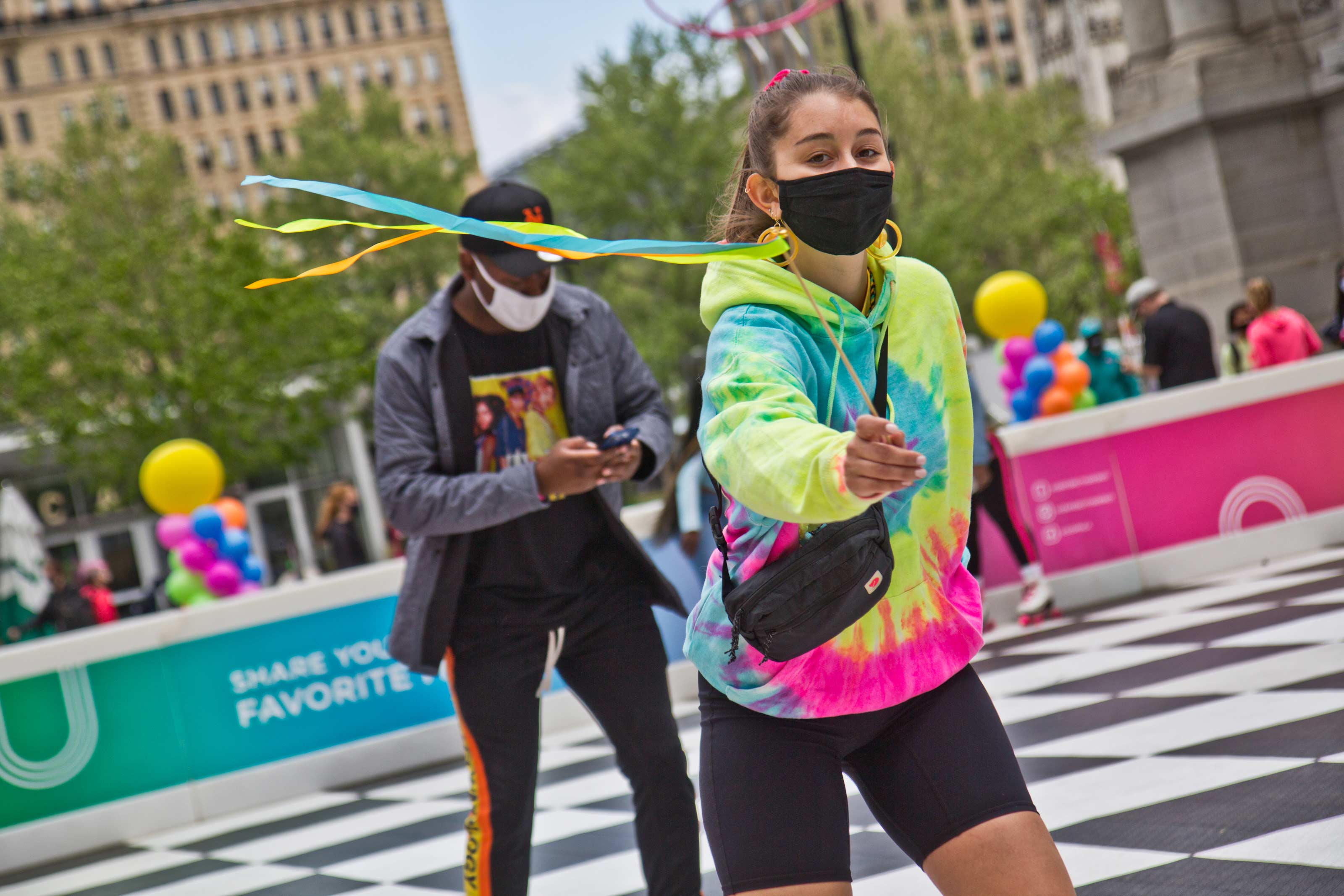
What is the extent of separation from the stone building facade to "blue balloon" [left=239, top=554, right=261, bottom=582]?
206ft

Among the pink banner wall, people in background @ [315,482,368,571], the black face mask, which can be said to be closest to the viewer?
the black face mask

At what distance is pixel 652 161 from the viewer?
36.7 metres

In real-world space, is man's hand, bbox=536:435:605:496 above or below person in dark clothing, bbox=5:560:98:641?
above

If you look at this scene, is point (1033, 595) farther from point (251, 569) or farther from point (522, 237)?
point (522, 237)

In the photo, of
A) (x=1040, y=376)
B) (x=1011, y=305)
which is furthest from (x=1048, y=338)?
(x=1011, y=305)

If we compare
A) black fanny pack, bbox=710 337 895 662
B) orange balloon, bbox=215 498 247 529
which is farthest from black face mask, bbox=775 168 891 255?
orange balloon, bbox=215 498 247 529

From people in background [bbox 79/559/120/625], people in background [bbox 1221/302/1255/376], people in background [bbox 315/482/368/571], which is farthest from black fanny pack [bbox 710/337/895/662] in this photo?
people in background [bbox 79/559/120/625]

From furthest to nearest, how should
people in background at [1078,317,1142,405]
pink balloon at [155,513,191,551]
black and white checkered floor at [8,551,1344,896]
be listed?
pink balloon at [155,513,191,551], people in background at [1078,317,1142,405], black and white checkered floor at [8,551,1344,896]

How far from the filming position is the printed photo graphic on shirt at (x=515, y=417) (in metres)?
3.52

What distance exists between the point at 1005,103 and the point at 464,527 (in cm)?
4608

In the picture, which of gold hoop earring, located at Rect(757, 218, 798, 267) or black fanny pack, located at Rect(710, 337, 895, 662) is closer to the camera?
black fanny pack, located at Rect(710, 337, 895, 662)

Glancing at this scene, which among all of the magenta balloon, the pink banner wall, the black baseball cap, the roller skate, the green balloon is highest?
the black baseball cap

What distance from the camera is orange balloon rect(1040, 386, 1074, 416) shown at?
10617mm

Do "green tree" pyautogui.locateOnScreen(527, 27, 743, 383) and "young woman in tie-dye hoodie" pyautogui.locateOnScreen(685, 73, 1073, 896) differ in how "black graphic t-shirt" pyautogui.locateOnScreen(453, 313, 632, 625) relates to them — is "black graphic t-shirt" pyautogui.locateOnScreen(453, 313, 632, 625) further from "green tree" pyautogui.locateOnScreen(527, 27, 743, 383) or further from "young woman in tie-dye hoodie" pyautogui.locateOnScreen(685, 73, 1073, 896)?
"green tree" pyautogui.locateOnScreen(527, 27, 743, 383)
